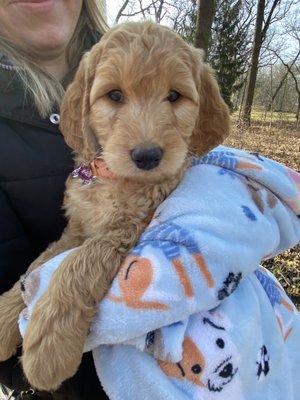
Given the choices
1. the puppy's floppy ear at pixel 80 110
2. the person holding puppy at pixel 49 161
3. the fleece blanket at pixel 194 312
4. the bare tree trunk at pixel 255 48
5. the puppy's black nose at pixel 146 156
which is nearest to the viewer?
the fleece blanket at pixel 194 312

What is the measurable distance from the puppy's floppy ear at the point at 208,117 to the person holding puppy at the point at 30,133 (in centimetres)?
73

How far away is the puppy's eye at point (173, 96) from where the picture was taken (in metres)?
2.31

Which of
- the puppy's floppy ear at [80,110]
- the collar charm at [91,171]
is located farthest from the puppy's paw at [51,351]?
the puppy's floppy ear at [80,110]

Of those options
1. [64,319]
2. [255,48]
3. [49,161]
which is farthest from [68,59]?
[255,48]

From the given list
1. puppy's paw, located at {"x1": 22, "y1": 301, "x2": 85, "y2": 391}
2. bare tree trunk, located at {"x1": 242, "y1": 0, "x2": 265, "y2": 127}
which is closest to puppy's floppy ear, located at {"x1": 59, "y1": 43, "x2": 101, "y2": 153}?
puppy's paw, located at {"x1": 22, "y1": 301, "x2": 85, "y2": 391}

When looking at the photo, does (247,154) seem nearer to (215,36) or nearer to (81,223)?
(81,223)

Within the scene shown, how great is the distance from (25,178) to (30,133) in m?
0.24

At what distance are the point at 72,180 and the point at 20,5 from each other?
1.04m

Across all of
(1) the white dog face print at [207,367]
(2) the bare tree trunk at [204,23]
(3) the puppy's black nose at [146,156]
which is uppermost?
(2) the bare tree trunk at [204,23]

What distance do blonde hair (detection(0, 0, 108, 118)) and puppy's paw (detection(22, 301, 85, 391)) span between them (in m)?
1.19

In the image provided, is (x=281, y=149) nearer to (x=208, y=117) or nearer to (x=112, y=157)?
(x=208, y=117)

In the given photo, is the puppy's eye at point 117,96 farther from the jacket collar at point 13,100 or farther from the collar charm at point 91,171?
the jacket collar at point 13,100

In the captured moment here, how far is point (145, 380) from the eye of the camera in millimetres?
1790

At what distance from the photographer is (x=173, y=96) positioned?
233 centimetres
